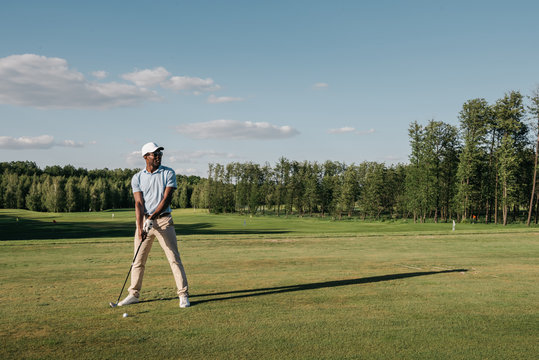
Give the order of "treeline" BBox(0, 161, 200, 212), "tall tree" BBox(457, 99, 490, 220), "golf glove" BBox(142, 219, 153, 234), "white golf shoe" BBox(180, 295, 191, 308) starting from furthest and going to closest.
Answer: "treeline" BBox(0, 161, 200, 212), "tall tree" BBox(457, 99, 490, 220), "golf glove" BBox(142, 219, 153, 234), "white golf shoe" BBox(180, 295, 191, 308)

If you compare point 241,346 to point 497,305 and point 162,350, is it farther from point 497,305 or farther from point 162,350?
point 497,305

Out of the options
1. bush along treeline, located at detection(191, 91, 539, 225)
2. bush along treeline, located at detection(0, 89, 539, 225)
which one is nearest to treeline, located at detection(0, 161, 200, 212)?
bush along treeline, located at detection(0, 89, 539, 225)

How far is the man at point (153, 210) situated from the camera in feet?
23.7

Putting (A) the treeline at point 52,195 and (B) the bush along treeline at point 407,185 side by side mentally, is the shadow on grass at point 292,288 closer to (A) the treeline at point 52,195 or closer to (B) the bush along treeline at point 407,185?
(B) the bush along treeline at point 407,185

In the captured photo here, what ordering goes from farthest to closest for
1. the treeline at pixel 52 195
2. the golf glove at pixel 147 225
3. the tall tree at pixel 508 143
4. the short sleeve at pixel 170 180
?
1. the treeline at pixel 52 195
2. the tall tree at pixel 508 143
3. the short sleeve at pixel 170 180
4. the golf glove at pixel 147 225

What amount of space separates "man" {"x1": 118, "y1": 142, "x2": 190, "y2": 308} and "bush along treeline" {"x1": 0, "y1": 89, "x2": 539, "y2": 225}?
62.8m

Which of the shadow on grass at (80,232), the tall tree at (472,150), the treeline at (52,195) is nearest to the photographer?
the shadow on grass at (80,232)

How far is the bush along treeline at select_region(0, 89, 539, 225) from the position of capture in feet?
217

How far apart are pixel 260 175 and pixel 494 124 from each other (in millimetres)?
79305

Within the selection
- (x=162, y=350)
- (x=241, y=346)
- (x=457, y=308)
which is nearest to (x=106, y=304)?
(x=162, y=350)

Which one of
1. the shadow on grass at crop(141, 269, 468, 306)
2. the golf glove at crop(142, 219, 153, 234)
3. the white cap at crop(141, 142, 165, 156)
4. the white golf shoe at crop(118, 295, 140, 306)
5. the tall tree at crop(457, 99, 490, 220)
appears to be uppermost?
the tall tree at crop(457, 99, 490, 220)

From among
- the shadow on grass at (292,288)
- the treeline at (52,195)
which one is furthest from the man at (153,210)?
the treeline at (52,195)

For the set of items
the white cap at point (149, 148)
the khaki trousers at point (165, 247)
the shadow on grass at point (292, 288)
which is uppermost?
the white cap at point (149, 148)

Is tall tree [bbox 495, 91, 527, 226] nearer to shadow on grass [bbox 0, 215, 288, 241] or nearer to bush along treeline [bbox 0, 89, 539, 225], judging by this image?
bush along treeline [bbox 0, 89, 539, 225]
